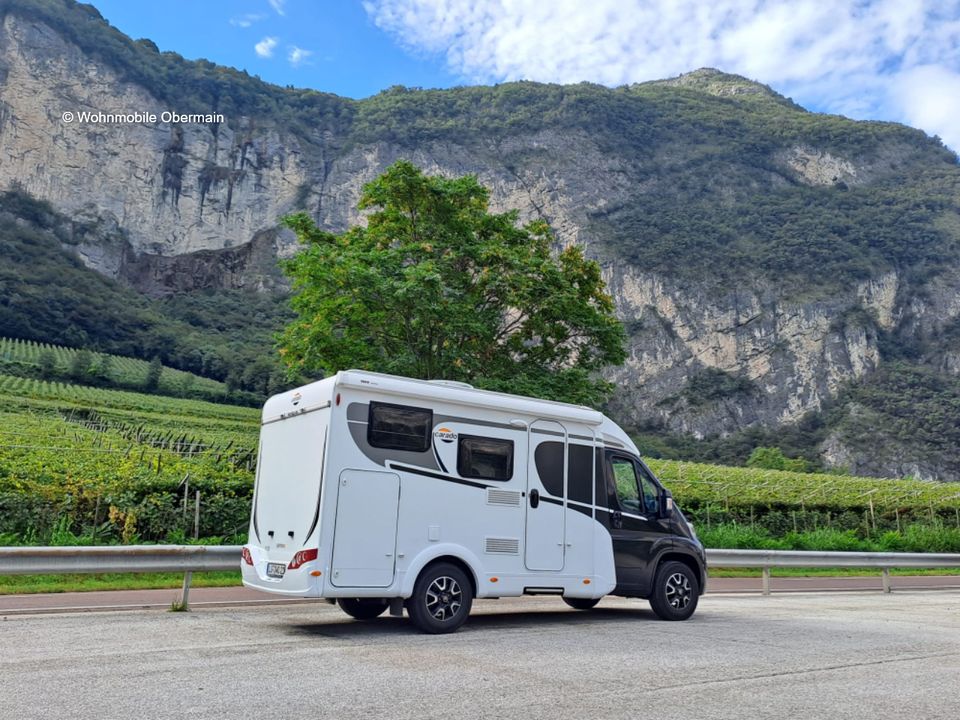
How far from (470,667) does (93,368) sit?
283 feet

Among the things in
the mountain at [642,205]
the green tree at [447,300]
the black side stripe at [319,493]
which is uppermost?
the mountain at [642,205]

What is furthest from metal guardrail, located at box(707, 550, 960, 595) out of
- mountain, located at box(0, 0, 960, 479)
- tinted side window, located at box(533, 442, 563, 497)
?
mountain, located at box(0, 0, 960, 479)

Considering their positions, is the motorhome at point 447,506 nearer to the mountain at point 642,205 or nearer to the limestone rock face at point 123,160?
the mountain at point 642,205

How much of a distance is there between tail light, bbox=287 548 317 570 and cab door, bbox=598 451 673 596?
3.92m

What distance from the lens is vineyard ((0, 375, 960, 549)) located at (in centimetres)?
1497

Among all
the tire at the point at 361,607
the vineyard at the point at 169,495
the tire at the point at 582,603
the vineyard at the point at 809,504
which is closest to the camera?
the tire at the point at 361,607

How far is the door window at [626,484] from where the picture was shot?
10469 millimetres

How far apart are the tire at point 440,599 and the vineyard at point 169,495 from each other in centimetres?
Result: 857

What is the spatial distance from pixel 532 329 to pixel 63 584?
11.8m

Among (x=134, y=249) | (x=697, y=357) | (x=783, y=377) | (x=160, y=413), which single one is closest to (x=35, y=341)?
(x=134, y=249)

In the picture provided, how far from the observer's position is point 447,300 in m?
18.5

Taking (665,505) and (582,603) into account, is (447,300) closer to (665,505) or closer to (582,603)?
(582,603)

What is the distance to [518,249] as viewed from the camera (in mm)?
20594

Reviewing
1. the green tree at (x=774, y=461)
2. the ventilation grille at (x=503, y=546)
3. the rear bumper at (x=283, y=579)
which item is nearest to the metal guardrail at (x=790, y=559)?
the ventilation grille at (x=503, y=546)
